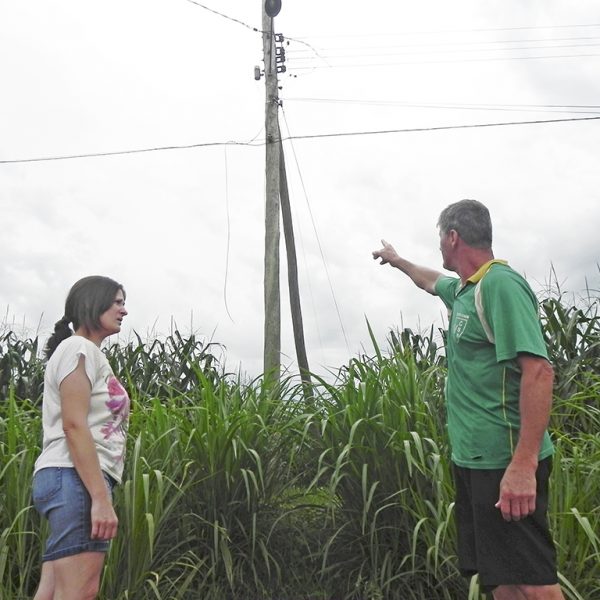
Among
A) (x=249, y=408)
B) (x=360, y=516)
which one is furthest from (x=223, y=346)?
(x=360, y=516)

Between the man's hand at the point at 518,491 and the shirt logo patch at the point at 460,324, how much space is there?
53 centimetres

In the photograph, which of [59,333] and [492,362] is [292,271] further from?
[492,362]

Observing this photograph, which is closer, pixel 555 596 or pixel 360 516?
pixel 555 596

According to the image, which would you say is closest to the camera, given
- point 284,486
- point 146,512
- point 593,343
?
point 146,512

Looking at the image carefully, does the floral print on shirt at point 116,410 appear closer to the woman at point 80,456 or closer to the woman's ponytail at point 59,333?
the woman at point 80,456

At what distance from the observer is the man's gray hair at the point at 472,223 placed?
3166mm

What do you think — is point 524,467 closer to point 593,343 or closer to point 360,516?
point 360,516

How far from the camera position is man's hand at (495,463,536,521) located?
2795 mm

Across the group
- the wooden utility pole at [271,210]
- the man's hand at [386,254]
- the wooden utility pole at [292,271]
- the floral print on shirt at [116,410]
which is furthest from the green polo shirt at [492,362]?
the wooden utility pole at [292,271]

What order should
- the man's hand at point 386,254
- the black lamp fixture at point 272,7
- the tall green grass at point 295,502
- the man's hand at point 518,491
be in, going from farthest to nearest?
1. the black lamp fixture at point 272,7
2. the tall green grass at point 295,502
3. the man's hand at point 386,254
4. the man's hand at point 518,491

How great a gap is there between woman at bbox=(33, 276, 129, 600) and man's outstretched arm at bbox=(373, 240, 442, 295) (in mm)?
1486

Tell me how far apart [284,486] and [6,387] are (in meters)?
4.67

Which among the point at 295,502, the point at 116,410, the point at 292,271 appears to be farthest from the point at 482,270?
the point at 292,271

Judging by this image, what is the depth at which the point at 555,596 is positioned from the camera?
9.70 feet
